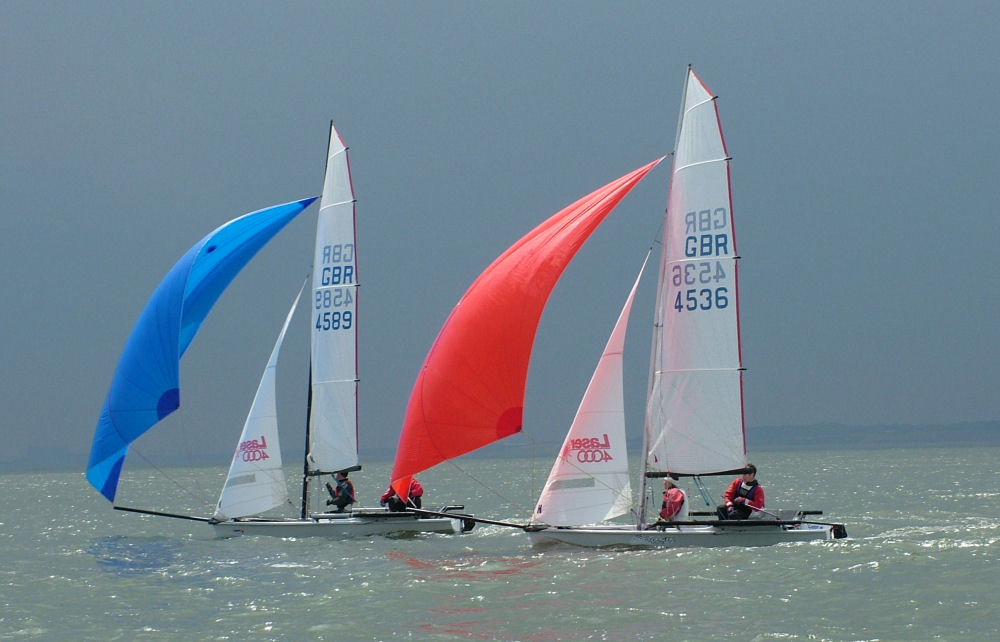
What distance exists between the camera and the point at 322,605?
44.3 ft

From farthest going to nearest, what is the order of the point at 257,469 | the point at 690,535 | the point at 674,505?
the point at 257,469, the point at 674,505, the point at 690,535

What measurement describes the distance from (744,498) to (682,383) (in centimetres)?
165

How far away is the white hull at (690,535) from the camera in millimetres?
15500

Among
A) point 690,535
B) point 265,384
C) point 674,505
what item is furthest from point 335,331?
point 690,535

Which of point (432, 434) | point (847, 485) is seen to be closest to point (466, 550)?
point (432, 434)

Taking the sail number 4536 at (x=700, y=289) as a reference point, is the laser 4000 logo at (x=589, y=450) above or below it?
below

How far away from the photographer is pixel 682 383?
16.3 metres

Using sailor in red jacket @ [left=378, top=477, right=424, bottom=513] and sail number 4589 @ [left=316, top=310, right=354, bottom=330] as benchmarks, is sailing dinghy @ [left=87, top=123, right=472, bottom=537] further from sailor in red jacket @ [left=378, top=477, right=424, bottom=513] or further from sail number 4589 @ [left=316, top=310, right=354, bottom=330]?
sailor in red jacket @ [left=378, top=477, right=424, bottom=513]

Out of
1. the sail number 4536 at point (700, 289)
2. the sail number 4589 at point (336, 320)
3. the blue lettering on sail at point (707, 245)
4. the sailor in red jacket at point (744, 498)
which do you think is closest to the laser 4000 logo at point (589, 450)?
the sailor in red jacket at point (744, 498)

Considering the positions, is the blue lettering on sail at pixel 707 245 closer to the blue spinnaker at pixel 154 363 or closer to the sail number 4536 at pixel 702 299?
the sail number 4536 at pixel 702 299

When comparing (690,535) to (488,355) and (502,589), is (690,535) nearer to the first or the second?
(502,589)

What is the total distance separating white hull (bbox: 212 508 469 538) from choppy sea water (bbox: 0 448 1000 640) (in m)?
0.21

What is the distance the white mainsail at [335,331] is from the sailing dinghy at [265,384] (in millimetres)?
17

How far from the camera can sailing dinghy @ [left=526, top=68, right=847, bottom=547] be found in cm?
1603
